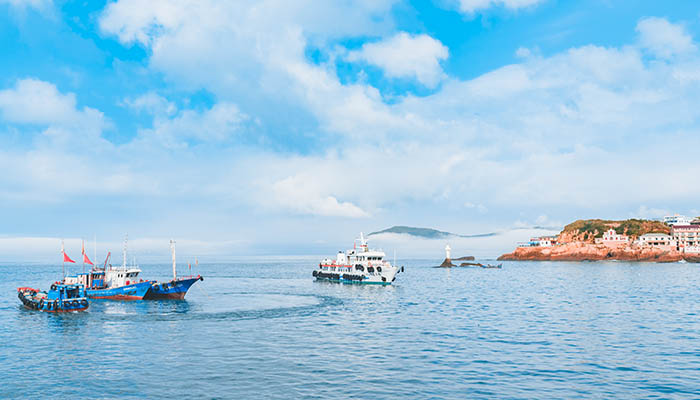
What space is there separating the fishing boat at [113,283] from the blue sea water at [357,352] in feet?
43.4

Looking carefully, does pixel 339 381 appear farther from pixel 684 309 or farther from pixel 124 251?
pixel 124 251

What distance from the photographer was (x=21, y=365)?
31453 millimetres

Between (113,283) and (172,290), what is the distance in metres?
11.9

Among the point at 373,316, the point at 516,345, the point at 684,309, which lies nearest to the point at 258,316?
the point at 373,316

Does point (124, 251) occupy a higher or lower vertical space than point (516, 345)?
higher

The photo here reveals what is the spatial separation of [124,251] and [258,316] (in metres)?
Answer: 43.1

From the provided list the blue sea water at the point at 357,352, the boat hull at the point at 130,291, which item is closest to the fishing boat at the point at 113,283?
the boat hull at the point at 130,291

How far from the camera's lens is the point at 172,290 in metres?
74.4

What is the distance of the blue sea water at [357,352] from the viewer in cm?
2514

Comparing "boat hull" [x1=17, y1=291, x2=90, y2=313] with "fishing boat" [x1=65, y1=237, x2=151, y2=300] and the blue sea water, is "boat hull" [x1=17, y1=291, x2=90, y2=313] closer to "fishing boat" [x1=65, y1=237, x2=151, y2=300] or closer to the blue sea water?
the blue sea water

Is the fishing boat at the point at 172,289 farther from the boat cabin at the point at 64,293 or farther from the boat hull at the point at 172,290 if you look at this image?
the boat cabin at the point at 64,293

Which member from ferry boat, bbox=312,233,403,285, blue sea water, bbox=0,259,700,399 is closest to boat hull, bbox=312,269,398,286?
ferry boat, bbox=312,233,403,285

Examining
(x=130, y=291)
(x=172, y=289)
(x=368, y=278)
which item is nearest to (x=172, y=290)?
(x=172, y=289)

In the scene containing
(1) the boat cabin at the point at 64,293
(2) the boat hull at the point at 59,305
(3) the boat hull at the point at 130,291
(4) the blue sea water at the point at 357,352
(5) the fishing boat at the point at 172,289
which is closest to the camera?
(4) the blue sea water at the point at 357,352
